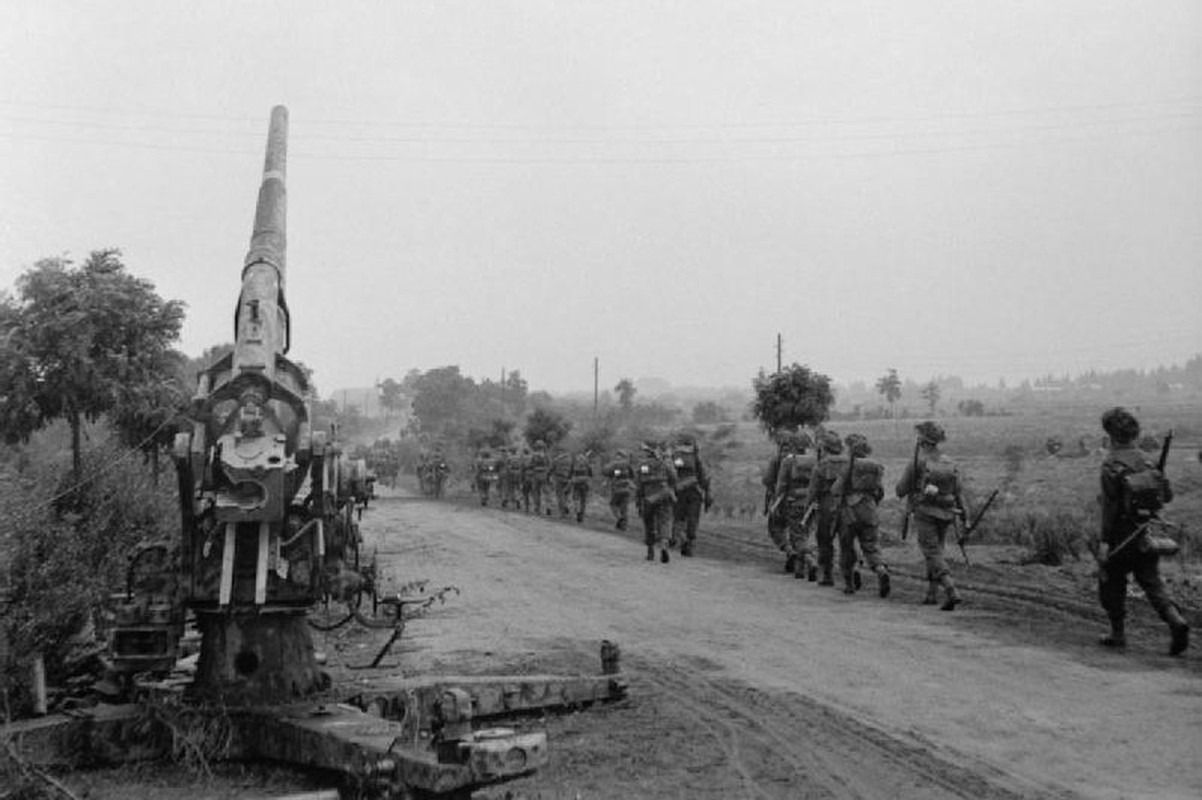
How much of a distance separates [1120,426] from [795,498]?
5.80m

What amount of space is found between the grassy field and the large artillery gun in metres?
12.0

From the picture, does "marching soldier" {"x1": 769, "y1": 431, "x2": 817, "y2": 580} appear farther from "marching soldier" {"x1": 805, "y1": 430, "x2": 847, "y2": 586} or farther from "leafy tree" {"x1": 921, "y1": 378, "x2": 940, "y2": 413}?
"leafy tree" {"x1": 921, "y1": 378, "x2": 940, "y2": 413}

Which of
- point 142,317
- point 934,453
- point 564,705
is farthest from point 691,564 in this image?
point 564,705

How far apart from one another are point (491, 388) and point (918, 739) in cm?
8463

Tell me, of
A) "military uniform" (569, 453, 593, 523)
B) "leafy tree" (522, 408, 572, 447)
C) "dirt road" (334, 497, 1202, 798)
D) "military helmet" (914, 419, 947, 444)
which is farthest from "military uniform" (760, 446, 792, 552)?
"leafy tree" (522, 408, 572, 447)

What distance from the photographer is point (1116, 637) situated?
860 cm

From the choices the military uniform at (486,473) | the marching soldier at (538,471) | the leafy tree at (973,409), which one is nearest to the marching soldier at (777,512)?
the marching soldier at (538,471)

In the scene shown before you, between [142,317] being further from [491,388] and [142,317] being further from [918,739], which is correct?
[491,388]

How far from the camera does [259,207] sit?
7.09 m

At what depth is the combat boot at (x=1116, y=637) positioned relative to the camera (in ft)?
28.2

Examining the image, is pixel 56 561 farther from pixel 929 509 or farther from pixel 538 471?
pixel 538 471

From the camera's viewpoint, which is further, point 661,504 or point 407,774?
point 661,504

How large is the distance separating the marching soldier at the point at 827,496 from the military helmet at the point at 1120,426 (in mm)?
4098

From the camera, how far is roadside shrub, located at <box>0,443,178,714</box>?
6227 mm
